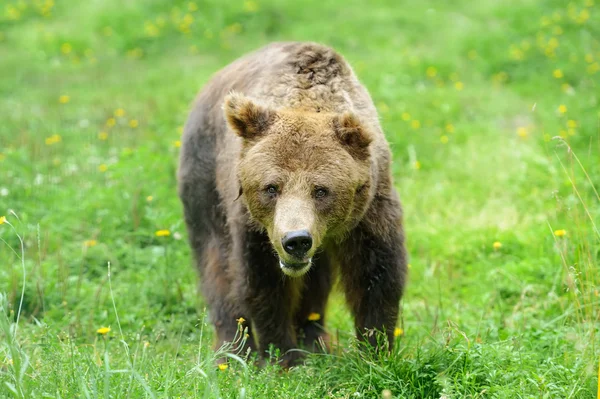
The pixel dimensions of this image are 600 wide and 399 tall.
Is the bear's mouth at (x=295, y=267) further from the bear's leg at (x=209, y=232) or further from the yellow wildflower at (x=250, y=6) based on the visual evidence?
the yellow wildflower at (x=250, y=6)

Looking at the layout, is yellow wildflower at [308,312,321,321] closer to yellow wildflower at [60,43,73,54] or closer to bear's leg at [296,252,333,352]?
bear's leg at [296,252,333,352]

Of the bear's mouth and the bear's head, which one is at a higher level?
the bear's head

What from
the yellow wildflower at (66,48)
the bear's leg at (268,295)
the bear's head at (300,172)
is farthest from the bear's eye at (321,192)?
the yellow wildflower at (66,48)

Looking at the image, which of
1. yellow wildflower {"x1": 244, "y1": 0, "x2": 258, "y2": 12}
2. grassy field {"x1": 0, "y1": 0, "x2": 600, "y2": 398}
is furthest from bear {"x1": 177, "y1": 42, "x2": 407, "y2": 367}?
yellow wildflower {"x1": 244, "y1": 0, "x2": 258, "y2": 12}

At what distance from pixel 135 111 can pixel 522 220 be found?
16.4 feet

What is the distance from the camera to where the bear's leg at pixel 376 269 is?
4.59m

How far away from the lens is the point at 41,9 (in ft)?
45.4

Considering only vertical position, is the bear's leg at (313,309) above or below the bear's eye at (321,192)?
below

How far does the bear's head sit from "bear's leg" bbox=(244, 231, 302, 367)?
1.00 ft

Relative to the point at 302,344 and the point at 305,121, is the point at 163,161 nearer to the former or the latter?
the point at 302,344

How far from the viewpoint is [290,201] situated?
4.00m

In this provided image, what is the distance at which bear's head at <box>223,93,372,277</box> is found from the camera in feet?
13.1

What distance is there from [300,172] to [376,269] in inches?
35.4

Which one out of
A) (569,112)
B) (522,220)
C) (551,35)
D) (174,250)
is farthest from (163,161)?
(551,35)
